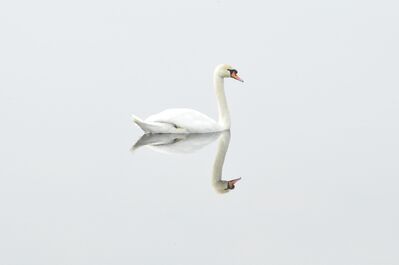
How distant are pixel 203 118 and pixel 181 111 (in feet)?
0.85

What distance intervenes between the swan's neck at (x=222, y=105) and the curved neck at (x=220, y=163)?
0.62ft

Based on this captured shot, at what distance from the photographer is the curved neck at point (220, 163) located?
41.1 ft

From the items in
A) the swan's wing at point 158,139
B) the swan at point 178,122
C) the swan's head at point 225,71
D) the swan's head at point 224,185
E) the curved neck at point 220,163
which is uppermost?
the swan's head at point 225,71

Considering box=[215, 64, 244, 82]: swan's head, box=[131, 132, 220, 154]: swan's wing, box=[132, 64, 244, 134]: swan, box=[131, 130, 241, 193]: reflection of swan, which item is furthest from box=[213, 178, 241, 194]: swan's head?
box=[215, 64, 244, 82]: swan's head

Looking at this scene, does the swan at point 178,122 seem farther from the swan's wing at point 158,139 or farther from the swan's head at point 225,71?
the swan's head at point 225,71

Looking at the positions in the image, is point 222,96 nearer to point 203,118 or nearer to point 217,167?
point 203,118

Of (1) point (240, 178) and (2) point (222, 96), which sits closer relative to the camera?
(1) point (240, 178)

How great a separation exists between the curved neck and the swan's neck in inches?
7.4

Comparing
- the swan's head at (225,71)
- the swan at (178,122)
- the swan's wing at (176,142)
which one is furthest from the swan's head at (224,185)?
the swan's head at (225,71)

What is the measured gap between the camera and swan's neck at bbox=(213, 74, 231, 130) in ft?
50.3

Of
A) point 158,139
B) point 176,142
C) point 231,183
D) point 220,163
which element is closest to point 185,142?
point 176,142

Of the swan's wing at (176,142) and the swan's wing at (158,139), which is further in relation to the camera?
the swan's wing at (158,139)

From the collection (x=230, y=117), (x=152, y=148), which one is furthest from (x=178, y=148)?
(x=230, y=117)

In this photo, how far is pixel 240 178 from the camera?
41.7ft
